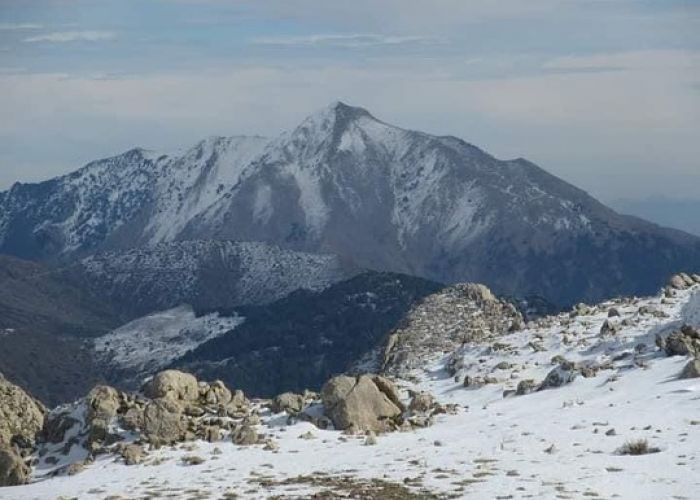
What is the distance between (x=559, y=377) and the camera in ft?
160

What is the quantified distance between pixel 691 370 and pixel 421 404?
A: 11.5m

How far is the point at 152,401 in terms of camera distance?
45.1 metres

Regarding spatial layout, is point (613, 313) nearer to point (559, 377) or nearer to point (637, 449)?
point (559, 377)

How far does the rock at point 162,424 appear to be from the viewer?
4250 centimetres

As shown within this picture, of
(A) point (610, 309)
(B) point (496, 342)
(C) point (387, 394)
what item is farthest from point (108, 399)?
(A) point (610, 309)

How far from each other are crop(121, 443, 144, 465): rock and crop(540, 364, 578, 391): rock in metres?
18.2

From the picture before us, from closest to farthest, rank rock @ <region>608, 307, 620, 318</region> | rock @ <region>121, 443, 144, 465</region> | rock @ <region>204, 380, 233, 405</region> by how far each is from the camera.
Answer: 1. rock @ <region>121, 443, 144, 465</region>
2. rock @ <region>204, 380, 233, 405</region>
3. rock @ <region>608, 307, 620, 318</region>

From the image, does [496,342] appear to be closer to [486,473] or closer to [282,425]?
[282,425]

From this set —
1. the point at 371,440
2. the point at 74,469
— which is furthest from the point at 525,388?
the point at 74,469

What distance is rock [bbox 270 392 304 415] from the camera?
4600 cm

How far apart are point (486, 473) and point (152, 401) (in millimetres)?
16207

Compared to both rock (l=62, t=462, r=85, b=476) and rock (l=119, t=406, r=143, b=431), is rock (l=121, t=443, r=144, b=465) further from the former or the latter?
rock (l=119, t=406, r=143, b=431)

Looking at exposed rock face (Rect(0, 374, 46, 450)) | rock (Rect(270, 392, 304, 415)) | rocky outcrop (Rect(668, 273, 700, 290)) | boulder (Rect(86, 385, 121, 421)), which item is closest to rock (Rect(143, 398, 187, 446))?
boulder (Rect(86, 385, 121, 421))

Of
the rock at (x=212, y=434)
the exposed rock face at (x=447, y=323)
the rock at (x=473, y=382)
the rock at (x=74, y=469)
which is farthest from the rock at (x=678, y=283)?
the rock at (x=74, y=469)
